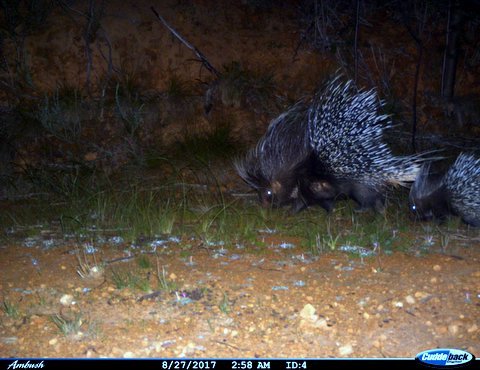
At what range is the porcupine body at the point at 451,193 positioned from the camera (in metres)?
4.61

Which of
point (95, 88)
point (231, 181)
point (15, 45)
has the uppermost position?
point (15, 45)

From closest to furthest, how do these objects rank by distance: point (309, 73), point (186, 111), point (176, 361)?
1. point (176, 361)
2. point (186, 111)
3. point (309, 73)

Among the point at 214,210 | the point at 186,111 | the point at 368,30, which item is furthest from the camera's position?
the point at 368,30

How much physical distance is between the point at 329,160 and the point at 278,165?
0.68 meters

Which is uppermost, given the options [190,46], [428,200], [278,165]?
[190,46]

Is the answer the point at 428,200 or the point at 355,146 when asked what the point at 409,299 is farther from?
the point at 428,200

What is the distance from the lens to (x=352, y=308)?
8.55 feet

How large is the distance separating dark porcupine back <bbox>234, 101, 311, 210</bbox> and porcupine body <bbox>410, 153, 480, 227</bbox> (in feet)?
4.09

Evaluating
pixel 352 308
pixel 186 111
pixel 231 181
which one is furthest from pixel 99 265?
pixel 186 111

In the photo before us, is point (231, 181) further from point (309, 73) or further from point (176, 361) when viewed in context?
point (176, 361)

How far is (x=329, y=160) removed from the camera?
5086mm

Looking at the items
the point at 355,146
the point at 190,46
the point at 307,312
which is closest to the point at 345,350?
the point at 307,312

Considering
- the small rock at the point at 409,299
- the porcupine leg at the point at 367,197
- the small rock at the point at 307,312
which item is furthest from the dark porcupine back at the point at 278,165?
the small rock at the point at 307,312

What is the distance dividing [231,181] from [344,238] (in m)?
2.42
